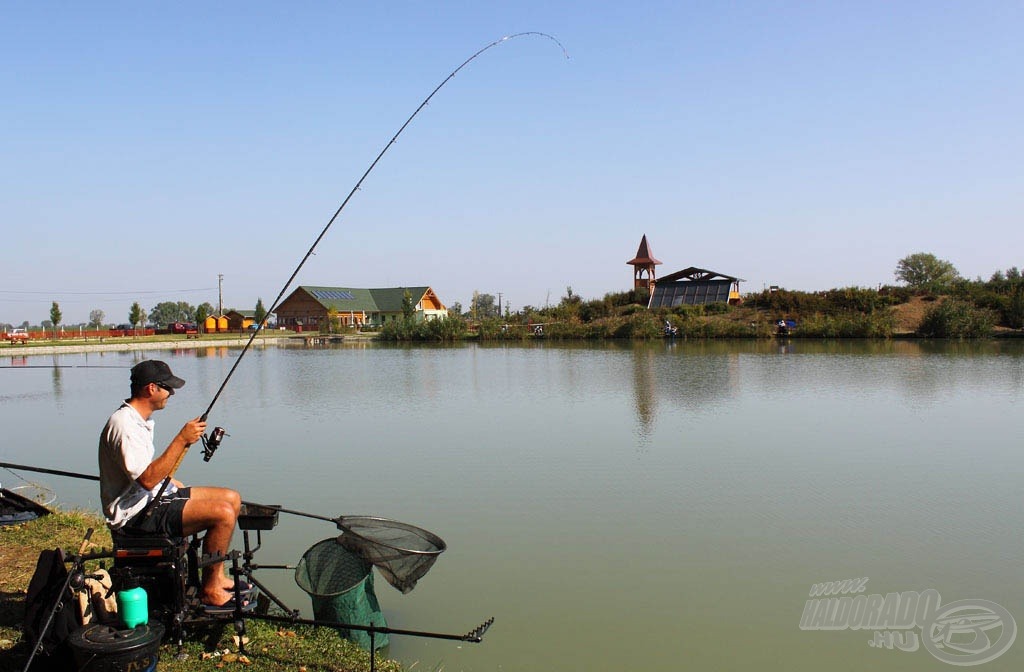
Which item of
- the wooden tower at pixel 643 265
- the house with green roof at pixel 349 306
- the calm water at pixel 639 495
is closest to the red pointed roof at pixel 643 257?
the wooden tower at pixel 643 265

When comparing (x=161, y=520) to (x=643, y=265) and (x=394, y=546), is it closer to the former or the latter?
(x=394, y=546)

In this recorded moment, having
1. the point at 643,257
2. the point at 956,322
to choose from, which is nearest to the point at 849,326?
the point at 956,322

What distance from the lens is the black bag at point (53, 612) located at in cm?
315

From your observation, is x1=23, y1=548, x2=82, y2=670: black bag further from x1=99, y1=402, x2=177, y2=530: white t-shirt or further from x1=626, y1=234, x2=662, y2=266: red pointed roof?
x1=626, y1=234, x2=662, y2=266: red pointed roof

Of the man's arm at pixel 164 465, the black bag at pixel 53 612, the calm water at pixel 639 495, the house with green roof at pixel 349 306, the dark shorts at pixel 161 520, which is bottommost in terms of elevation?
the calm water at pixel 639 495

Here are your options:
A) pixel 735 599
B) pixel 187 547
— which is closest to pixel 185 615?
pixel 187 547

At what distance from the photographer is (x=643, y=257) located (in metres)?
53.7

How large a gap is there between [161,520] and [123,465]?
0.33 meters

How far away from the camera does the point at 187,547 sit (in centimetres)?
366

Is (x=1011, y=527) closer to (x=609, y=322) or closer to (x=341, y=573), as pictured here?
(x=341, y=573)

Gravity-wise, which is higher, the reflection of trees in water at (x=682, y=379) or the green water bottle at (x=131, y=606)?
the green water bottle at (x=131, y=606)

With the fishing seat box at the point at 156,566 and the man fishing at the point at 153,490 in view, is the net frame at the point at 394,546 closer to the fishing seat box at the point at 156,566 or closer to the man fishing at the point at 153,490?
the man fishing at the point at 153,490

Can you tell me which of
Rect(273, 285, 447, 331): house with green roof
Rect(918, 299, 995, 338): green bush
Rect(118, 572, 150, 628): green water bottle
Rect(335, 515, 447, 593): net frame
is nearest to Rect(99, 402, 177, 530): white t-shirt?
Rect(118, 572, 150, 628): green water bottle

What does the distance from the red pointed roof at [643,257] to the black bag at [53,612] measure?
5159 cm
